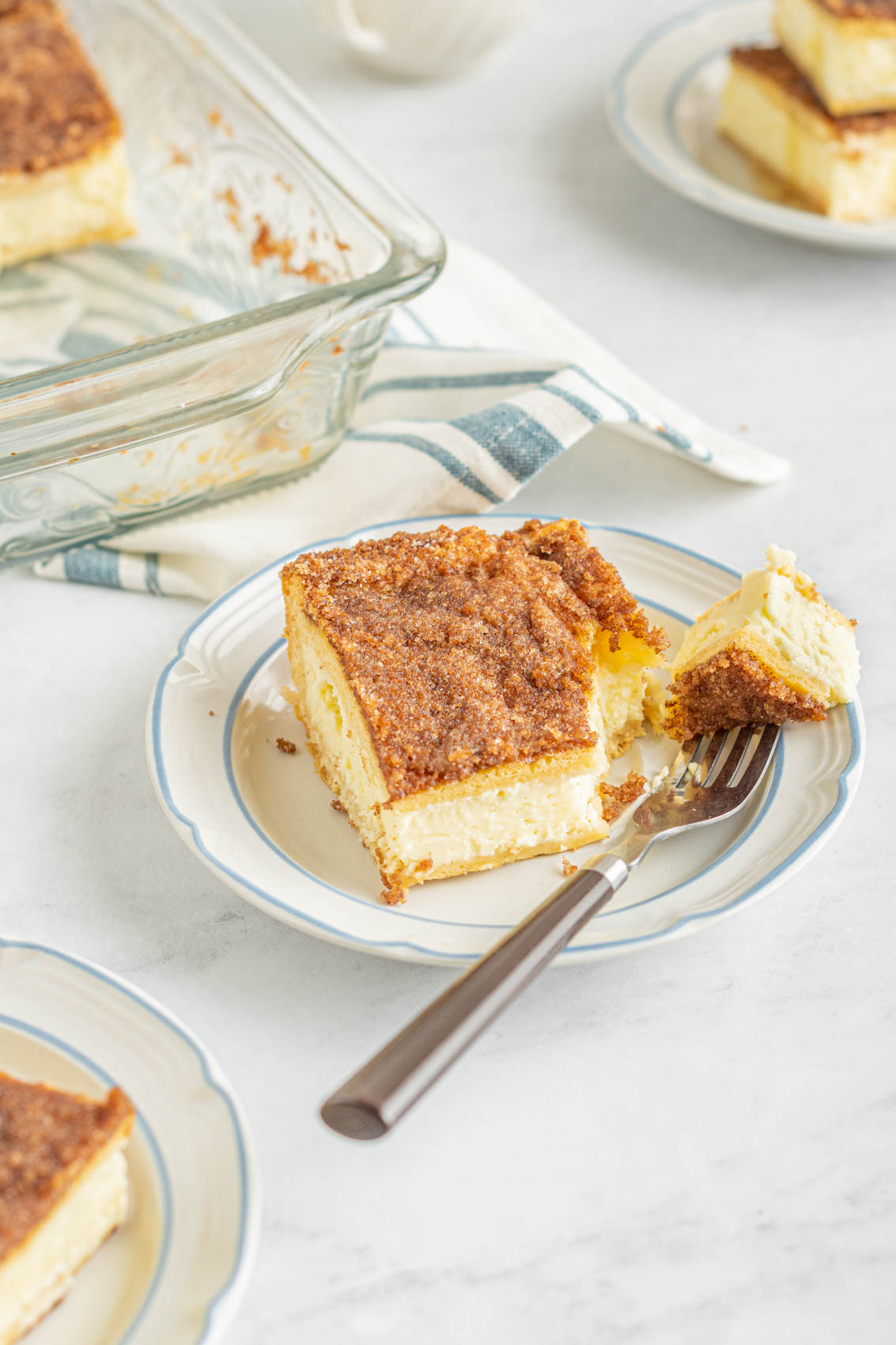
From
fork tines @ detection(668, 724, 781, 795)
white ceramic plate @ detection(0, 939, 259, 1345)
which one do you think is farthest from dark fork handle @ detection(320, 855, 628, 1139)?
fork tines @ detection(668, 724, 781, 795)

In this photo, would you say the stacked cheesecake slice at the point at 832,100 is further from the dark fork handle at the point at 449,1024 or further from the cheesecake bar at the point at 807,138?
the dark fork handle at the point at 449,1024

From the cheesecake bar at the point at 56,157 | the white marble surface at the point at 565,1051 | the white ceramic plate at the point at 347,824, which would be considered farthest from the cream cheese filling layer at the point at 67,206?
the white ceramic plate at the point at 347,824

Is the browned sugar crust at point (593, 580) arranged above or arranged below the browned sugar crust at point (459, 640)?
above

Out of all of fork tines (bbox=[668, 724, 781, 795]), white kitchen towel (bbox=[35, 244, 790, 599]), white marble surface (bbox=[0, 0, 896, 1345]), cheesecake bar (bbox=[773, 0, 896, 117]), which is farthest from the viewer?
cheesecake bar (bbox=[773, 0, 896, 117])

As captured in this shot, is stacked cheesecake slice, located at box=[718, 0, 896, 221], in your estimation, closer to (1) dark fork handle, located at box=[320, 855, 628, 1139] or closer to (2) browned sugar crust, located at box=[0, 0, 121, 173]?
A: (2) browned sugar crust, located at box=[0, 0, 121, 173]

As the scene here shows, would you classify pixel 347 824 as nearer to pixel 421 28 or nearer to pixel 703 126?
pixel 703 126

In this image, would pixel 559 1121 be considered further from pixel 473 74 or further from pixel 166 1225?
pixel 473 74
